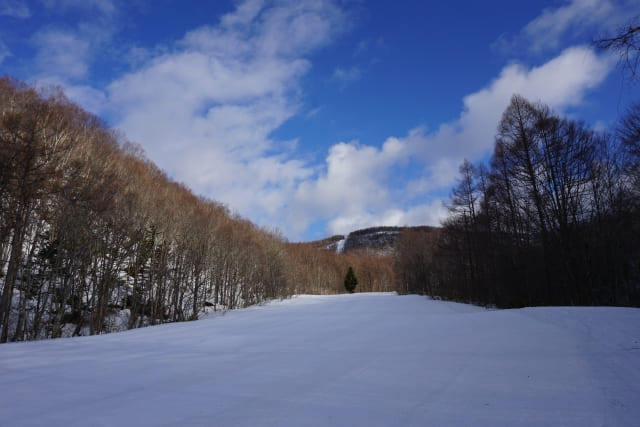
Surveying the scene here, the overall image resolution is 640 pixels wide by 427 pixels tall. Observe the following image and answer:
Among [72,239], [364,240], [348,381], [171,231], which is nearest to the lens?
[348,381]

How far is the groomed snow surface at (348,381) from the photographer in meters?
3.24

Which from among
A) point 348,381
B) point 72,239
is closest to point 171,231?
point 72,239

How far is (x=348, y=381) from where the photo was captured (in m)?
4.45

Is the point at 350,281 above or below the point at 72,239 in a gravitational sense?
below

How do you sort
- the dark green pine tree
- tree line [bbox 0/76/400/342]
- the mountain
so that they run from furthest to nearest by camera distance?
the mountain, the dark green pine tree, tree line [bbox 0/76/400/342]

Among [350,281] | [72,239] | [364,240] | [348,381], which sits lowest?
[350,281]

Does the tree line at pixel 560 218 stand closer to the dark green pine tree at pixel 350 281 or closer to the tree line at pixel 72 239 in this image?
the tree line at pixel 72 239

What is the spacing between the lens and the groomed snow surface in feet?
10.6

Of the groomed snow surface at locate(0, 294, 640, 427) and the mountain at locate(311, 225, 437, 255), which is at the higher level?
the mountain at locate(311, 225, 437, 255)

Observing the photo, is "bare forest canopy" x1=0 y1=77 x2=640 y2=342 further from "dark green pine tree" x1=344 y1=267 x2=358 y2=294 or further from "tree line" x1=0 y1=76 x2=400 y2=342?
"dark green pine tree" x1=344 y1=267 x2=358 y2=294

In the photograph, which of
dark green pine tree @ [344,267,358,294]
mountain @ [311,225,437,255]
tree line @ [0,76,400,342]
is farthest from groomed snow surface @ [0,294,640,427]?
mountain @ [311,225,437,255]

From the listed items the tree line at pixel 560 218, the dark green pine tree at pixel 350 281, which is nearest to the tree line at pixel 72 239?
the tree line at pixel 560 218

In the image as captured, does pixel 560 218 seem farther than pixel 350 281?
No

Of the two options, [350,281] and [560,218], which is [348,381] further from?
[350,281]
